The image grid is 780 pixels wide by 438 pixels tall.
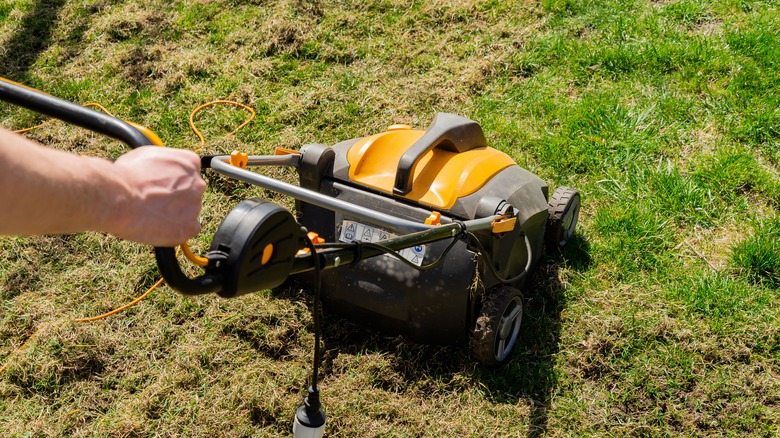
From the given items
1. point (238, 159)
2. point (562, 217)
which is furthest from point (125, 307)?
point (562, 217)

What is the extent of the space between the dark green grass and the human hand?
1302 mm

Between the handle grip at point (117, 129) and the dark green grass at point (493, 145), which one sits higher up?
the handle grip at point (117, 129)

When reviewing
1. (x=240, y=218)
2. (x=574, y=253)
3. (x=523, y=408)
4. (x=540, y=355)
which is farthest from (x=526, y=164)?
(x=240, y=218)

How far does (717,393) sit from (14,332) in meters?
2.45

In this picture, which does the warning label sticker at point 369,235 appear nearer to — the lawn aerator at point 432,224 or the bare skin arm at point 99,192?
the lawn aerator at point 432,224

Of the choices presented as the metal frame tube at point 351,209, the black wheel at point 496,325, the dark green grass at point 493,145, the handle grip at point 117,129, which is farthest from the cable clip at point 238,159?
the black wheel at point 496,325

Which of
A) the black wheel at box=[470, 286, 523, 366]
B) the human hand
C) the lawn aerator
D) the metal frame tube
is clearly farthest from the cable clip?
the human hand

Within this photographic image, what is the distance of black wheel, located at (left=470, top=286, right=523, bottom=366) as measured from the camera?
240 centimetres

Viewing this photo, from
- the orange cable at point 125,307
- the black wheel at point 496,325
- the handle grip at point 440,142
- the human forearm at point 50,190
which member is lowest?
the orange cable at point 125,307

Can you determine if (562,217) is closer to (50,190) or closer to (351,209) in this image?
(351,209)

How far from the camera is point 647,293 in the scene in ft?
9.15

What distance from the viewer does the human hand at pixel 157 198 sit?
1.19 metres

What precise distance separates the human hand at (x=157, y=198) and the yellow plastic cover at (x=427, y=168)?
4.17 ft

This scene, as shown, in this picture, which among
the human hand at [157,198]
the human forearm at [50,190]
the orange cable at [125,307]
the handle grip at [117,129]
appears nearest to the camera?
the human forearm at [50,190]
